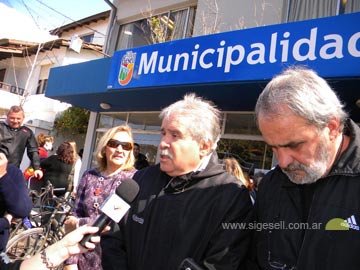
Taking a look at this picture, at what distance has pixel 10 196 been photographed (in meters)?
2.82

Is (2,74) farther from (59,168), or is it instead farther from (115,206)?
(115,206)

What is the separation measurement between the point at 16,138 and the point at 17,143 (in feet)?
0.29

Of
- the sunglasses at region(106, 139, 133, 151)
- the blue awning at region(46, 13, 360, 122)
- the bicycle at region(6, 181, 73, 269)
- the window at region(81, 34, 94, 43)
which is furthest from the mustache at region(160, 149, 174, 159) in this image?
the window at region(81, 34, 94, 43)

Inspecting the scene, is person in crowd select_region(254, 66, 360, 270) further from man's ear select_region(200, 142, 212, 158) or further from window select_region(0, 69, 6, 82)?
window select_region(0, 69, 6, 82)

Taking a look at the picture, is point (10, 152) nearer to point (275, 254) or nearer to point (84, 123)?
point (275, 254)

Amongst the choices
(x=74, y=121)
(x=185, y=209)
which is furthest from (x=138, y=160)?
(x=74, y=121)

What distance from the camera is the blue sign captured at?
425cm

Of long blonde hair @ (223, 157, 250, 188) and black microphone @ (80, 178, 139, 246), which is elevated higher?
long blonde hair @ (223, 157, 250, 188)

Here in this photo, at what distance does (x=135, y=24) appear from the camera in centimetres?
1105

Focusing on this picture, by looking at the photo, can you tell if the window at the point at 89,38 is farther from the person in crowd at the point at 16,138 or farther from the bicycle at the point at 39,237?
the bicycle at the point at 39,237

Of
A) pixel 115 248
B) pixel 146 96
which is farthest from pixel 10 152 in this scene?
pixel 115 248

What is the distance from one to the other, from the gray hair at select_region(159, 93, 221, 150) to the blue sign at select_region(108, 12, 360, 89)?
2.73 meters

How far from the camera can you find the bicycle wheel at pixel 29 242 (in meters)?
4.64

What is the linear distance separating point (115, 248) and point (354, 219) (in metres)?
1.37
